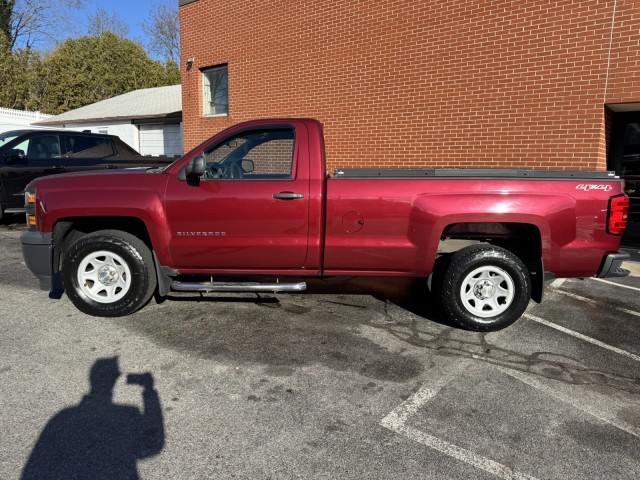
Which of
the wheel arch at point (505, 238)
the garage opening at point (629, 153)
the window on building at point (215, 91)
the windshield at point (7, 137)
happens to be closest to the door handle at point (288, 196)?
the wheel arch at point (505, 238)

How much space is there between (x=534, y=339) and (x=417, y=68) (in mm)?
5942

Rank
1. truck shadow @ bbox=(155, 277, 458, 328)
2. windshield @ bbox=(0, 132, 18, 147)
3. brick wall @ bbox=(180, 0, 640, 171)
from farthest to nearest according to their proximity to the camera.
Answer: windshield @ bbox=(0, 132, 18, 147), brick wall @ bbox=(180, 0, 640, 171), truck shadow @ bbox=(155, 277, 458, 328)

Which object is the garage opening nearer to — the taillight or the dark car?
the taillight

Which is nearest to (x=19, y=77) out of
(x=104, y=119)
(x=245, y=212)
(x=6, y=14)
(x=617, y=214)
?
(x=6, y=14)

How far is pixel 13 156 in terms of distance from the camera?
8359mm

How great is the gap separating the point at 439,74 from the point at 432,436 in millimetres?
7092

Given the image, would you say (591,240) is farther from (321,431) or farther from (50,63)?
(50,63)

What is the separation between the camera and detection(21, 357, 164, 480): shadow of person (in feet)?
7.52

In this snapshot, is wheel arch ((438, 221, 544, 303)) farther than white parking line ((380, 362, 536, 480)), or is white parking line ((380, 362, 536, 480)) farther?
wheel arch ((438, 221, 544, 303))

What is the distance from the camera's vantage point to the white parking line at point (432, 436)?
92.9 inches

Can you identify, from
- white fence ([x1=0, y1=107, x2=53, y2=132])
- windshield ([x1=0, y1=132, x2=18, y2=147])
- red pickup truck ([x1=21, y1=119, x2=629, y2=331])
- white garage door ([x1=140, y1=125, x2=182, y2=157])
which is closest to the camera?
red pickup truck ([x1=21, y1=119, x2=629, y2=331])

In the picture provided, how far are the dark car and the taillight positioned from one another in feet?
23.7

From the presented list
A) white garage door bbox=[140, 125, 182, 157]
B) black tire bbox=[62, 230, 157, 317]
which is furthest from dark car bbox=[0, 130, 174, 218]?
white garage door bbox=[140, 125, 182, 157]

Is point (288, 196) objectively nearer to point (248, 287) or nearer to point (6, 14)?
point (248, 287)
